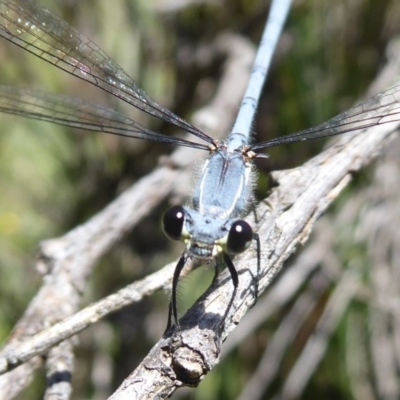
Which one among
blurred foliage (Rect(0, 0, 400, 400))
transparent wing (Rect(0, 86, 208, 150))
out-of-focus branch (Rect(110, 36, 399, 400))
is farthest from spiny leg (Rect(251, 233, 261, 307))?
blurred foliage (Rect(0, 0, 400, 400))

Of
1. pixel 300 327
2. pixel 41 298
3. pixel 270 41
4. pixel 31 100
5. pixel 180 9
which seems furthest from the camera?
pixel 180 9

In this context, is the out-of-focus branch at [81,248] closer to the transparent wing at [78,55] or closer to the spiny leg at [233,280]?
the transparent wing at [78,55]

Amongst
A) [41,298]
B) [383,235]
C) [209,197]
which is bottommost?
[41,298]

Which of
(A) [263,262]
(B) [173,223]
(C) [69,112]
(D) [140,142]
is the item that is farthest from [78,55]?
(A) [263,262]

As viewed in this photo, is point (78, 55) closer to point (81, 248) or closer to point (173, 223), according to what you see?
point (81, 248)

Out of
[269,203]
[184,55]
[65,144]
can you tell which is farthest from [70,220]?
[269,203]

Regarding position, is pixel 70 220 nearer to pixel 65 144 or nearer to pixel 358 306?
pixel 65 144
